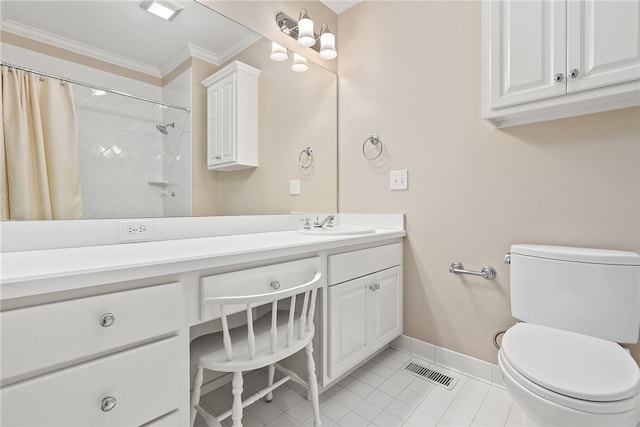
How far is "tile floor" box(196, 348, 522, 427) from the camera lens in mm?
1285

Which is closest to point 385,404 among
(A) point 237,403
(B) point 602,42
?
(A) point 237,403

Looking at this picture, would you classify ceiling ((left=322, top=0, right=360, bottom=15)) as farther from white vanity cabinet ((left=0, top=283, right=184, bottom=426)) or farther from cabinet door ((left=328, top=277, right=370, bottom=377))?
white vanity cabinet ((left=0, top=283, right=184, bottom=426))

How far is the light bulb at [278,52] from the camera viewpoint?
1.84m

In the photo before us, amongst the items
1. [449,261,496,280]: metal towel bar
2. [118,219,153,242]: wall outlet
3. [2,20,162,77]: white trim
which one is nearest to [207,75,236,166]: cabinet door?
[2,20,162,77]: white trim

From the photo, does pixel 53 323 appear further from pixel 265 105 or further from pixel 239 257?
pixel 265 105

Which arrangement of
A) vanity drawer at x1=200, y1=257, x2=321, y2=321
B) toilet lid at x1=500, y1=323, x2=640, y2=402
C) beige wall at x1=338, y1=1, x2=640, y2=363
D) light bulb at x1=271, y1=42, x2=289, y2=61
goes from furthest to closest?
1. light bulb at x1=271, y1=42, x2=289, y2=61
2. beige wall at x1=338, y1=1, x2=640, y2=363
3. vanity drawer at x1=200, y1=257, x2=321, y2=321
4. toilet lid at x1=500, y1=323, x2=640, y2=402

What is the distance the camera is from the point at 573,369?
92 cm

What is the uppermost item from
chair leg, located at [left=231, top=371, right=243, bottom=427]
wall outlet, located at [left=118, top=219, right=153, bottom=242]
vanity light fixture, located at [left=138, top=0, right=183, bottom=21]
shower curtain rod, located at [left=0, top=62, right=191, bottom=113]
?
vanity light fixture, located at [left=138, top=0, right=183, bottom=21]

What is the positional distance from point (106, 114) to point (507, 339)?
176 centimetres

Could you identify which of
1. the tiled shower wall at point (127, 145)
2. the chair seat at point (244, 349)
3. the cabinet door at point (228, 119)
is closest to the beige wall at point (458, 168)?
the cabinet door at point (228, 119)

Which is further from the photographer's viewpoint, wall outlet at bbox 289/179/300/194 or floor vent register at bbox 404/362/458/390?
wall outlet at bbox 289/179/300/194

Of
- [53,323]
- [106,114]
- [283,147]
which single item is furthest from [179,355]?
[283,147]

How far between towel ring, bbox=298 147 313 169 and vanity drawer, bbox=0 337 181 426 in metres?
1.40

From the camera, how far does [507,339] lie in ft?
3.72
